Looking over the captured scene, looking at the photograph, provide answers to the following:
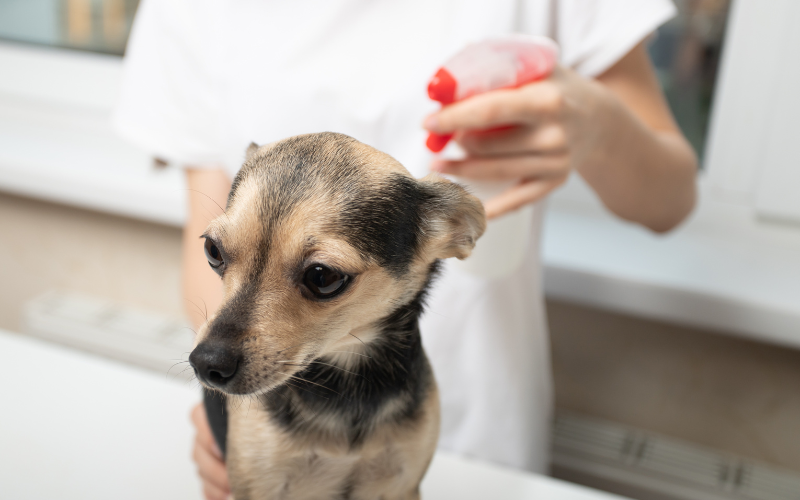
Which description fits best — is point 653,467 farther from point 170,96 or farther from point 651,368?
point 170,96

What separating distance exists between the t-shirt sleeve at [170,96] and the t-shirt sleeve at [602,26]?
0.40 metres

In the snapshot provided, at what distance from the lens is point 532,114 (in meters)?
0.48

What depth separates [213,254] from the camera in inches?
10.3

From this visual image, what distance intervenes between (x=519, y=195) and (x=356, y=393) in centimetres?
24

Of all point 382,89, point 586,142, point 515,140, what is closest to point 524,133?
point 515,140

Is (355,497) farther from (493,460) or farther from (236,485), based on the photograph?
(493,460)

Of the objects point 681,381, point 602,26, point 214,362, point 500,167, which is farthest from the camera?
point 681,381

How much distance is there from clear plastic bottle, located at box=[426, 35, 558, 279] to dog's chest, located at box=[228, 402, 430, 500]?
0.14 m

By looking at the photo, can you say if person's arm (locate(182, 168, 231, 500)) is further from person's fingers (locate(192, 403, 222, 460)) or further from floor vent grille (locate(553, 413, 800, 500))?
floor vent grille (locate(553, 413, 800, 500))

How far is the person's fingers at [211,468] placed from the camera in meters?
0.43

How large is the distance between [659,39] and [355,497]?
3.57ft

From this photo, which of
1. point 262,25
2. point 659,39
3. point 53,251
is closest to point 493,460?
point 262,25

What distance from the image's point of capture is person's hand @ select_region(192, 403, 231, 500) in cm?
43

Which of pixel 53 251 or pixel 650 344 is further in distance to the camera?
pixel 53 251
